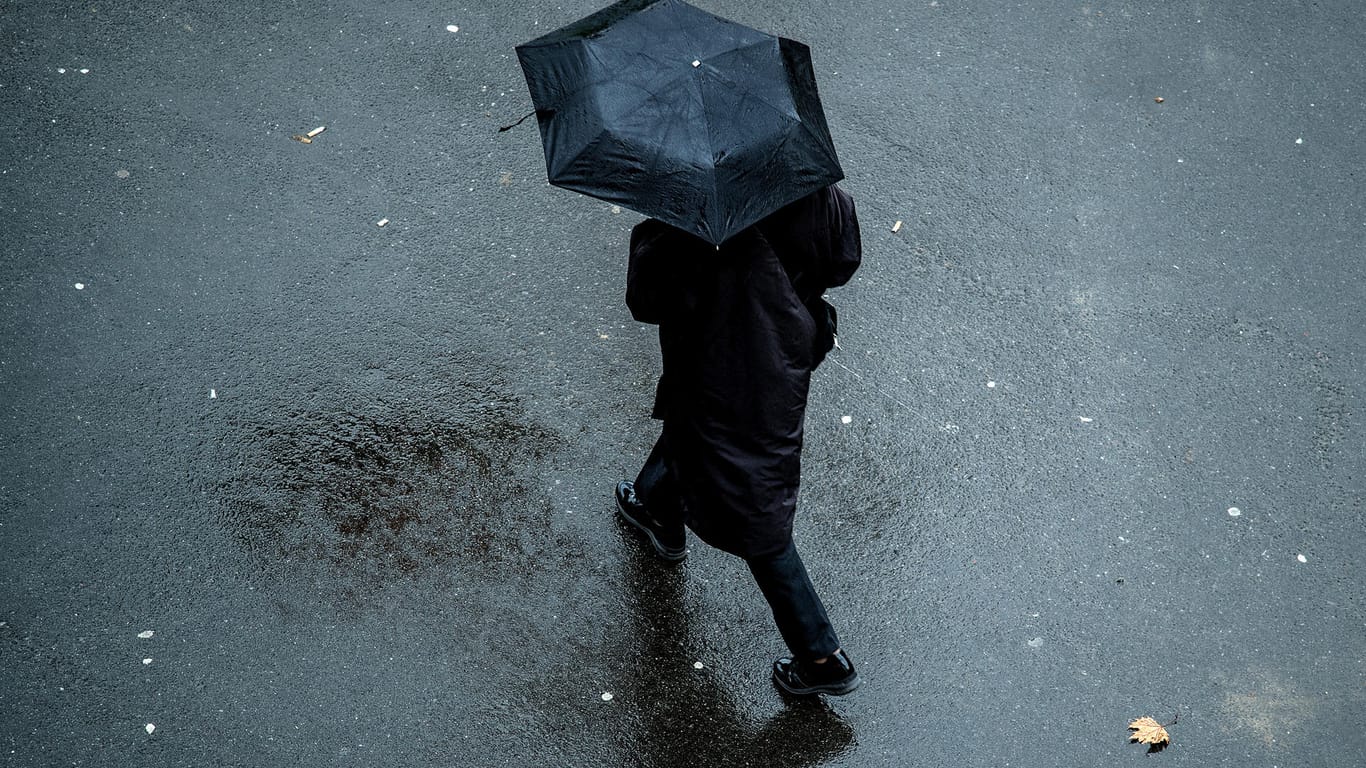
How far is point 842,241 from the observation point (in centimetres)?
357

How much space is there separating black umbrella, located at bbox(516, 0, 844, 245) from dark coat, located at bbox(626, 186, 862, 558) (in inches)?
5.8

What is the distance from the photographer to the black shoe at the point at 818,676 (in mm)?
4112

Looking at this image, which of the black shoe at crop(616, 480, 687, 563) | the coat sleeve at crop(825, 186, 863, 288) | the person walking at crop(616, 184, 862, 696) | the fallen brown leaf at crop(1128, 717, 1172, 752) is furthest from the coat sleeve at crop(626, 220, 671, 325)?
the fallen brown leaf at crop(1128, 717, 1172, 752)

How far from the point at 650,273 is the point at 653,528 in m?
1.38

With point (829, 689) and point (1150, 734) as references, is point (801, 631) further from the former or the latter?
point (1150, 734)

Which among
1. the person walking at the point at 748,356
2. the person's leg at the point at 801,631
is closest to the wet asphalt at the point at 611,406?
the person's leg at the point at 801,631

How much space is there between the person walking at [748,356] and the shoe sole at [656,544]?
685 millimetres

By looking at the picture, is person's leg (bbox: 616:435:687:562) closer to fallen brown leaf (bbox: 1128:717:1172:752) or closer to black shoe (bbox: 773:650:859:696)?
black shoe (bbox: 773:650:859:696)

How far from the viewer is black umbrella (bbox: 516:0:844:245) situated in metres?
3.23

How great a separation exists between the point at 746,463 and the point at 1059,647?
1.57 metres

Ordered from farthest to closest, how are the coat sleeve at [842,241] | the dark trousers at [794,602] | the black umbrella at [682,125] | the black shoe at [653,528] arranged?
the black shoe at [653,528]
the dark trousers at [794,602]
the coat sleeve at [842,241]
the black umbrella at [682,125]

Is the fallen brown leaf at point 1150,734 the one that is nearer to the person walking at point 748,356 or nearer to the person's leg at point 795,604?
the person's leg at point 795,604

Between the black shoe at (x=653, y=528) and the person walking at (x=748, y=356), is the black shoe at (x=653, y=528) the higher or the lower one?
the lower one

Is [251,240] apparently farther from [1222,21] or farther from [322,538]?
[1222,21]
